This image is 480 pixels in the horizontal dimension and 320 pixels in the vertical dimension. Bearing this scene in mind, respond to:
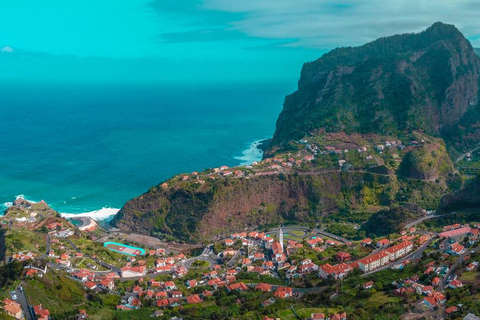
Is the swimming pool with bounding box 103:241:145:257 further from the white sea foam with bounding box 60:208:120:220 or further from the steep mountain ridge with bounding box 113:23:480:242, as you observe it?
the white sea foam with bounding box 60:208:120:220

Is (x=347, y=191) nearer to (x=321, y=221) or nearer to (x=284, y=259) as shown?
(x=321, y=221)

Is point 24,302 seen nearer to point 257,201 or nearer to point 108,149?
point 257,201

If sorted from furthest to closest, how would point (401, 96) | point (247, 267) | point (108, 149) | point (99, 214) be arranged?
point (108, 149) < point (401, 96) < point (99, 214) < point (247, 267)

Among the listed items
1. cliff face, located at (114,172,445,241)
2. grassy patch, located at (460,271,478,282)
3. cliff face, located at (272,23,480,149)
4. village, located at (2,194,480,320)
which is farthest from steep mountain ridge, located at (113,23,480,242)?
grassy patch, located at (460,271,478,282)

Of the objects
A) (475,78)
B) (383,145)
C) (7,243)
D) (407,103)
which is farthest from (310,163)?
(475,78)

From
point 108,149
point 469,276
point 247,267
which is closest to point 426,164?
point 247,267
